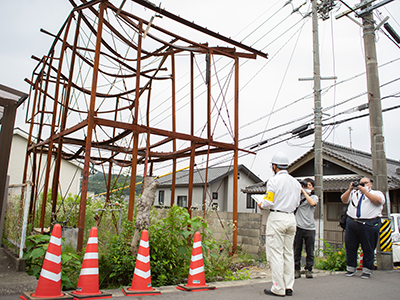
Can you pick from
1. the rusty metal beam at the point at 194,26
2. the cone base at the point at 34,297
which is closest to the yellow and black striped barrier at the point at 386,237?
the rusty metal beam at the point at 194,26

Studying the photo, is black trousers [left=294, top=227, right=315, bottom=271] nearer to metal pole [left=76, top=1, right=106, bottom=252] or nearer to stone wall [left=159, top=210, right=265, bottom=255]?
stone wall [left=159, top=210, right=265, bottom=255]

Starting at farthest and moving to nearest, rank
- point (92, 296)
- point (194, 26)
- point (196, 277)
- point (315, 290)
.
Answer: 1. point (194, 26)
2. point (315, 290)
3. point (196, 277)
4. point (92, 296)

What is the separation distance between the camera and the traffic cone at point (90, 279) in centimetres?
375

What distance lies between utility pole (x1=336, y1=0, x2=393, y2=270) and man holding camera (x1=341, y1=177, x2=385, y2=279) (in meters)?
1.24

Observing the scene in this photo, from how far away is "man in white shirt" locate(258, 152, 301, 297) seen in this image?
4.28 m

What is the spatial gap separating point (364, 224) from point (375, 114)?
2940mm

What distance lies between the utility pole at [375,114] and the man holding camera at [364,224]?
1239 mm

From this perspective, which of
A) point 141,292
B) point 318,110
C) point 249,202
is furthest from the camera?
point 249,202

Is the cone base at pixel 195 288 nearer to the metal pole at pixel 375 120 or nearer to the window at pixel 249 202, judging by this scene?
the metal pole at pixel 375 120

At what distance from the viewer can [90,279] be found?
3.86 meters

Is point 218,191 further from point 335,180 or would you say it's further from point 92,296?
point 92,296

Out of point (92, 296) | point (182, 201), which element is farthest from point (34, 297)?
point (182, 201)

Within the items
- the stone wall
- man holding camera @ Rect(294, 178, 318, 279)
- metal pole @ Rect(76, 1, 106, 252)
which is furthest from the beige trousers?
the stone wall

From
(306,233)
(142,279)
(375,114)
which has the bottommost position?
(142,279)
